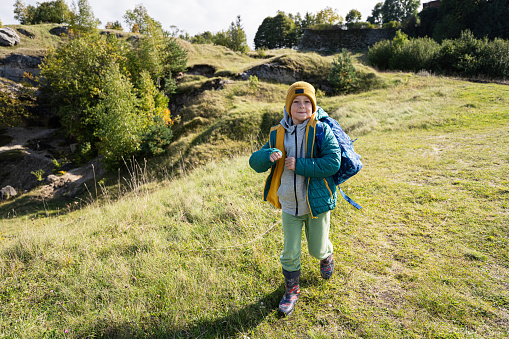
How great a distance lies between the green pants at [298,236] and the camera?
7.56 feet

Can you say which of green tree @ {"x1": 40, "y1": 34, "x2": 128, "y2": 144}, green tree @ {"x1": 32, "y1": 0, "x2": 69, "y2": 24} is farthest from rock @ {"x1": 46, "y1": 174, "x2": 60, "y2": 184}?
green tree @ {"x1": 32, "y1": 0, "x2": 69, "y2": 24}

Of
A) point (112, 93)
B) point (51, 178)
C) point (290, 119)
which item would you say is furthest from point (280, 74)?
point (290, 119)

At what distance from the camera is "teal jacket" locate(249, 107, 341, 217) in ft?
6.97

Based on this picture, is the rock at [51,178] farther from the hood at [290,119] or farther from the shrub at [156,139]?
the hood at [290,119]

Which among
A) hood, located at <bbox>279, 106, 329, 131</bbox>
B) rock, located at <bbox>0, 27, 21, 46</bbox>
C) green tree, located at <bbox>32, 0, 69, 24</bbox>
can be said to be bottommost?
hood, located at <bbox>279, 106, 329, 131</bbox>

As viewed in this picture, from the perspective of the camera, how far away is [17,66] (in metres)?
25.4

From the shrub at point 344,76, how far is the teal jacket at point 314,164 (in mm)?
18840

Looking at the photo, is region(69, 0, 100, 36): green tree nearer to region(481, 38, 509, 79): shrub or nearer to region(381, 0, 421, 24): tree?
region(481, 38, 509, 79): shrub

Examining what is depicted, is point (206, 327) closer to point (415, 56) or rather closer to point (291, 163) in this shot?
point (291, 163)

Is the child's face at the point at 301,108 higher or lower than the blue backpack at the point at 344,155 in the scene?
higher

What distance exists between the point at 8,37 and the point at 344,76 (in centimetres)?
3836

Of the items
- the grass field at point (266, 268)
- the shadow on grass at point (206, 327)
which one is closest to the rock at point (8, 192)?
the grass field at point (266, 268)

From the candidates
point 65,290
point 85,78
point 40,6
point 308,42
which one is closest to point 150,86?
point 85,78

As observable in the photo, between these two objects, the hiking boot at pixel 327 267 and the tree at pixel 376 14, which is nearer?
the hiking boot at pixel 327 267
